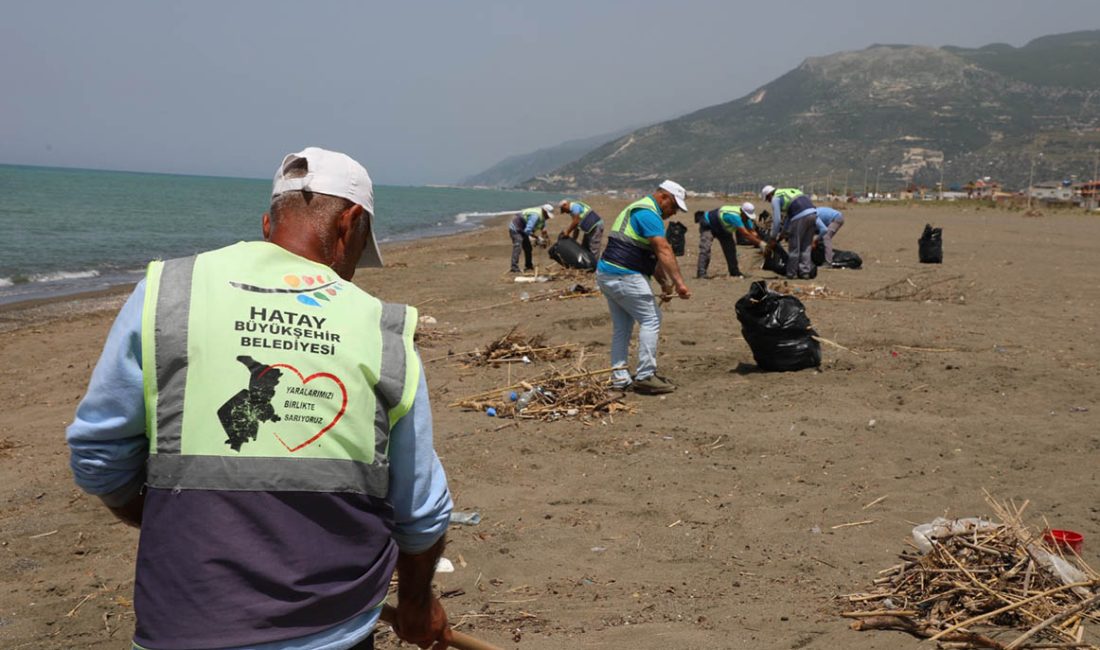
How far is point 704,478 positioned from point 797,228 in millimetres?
9618

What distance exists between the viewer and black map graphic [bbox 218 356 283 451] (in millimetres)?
1687

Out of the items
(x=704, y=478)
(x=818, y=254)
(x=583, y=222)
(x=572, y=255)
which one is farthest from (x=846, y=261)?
A: (x=704, y=478)

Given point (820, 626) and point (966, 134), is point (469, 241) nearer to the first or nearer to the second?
point (820, 626)

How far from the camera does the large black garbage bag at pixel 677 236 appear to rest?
17.9 metres

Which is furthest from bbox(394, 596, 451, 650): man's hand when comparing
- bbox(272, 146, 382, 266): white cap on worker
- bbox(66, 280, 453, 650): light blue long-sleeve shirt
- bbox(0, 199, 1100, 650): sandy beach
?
bbox(0, 199, 1100, 650): sandy beach

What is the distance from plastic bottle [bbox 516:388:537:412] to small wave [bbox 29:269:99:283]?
1696cm

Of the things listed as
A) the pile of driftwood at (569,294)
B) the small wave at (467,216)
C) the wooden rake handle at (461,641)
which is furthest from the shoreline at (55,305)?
the small wave at (467,216)

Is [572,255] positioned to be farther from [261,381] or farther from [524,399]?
[261,381]

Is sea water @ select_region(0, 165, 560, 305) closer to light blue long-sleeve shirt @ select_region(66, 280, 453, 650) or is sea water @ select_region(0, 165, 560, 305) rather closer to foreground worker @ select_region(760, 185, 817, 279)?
foreground worker @ select_region(760, 185, 817, 279)

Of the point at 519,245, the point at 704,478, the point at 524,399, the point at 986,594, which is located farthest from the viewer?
the point at 519,245

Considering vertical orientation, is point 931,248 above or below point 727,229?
below

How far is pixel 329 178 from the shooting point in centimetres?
199

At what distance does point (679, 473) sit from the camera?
19.3 feet

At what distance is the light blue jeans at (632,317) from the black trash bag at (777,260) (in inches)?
312
